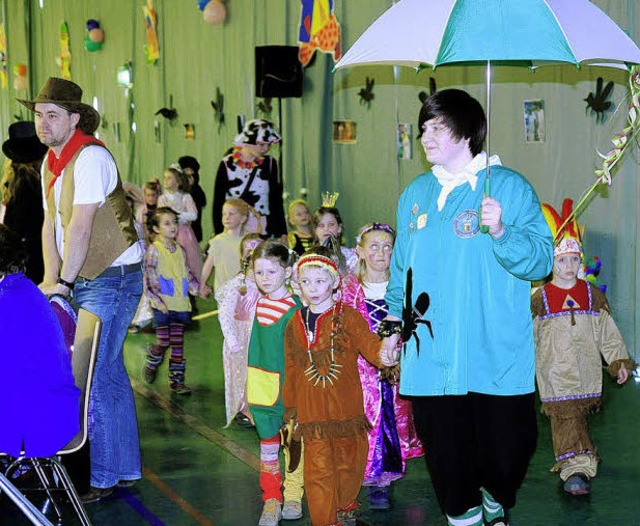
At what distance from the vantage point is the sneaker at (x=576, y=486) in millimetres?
4777

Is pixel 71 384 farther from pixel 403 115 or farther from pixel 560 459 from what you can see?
pixel 403 115

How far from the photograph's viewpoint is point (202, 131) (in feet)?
48.9

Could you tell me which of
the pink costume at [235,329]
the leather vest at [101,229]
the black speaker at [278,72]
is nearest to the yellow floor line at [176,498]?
the pink costume at [235,329]

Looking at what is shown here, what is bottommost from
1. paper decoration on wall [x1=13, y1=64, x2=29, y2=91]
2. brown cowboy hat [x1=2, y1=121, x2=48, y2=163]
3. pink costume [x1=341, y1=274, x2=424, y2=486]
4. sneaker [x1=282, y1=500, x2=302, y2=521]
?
sneaker [x1=282, y1=500, x2=302, y2=521]

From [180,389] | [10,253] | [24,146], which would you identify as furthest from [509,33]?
[180,389]

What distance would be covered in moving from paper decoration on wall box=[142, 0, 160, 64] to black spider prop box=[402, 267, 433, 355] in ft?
44.2

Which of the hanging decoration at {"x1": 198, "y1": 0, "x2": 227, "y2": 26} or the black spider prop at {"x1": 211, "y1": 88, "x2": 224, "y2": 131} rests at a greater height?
the hanging decoration at {"x1": 198, "y1": 0, "x2": 227, "y2": 26}

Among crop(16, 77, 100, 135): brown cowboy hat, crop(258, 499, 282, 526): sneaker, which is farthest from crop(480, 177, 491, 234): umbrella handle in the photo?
crop(16, 77, 100, 135): brown cowboy hat

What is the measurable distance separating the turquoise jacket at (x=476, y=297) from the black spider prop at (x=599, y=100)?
4.23 meters

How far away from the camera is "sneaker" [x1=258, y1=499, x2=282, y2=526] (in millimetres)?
4430

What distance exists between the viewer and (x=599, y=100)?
7426mm

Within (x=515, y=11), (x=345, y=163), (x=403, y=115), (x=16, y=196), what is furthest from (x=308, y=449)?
(x=345, y=163)

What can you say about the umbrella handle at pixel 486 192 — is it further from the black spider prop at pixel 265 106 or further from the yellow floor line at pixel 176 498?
the black spider prop at pixel 265 106

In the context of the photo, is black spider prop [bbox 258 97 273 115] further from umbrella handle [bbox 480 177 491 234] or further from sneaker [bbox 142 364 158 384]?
umbrella handle [bbox 480 177 491 234]
